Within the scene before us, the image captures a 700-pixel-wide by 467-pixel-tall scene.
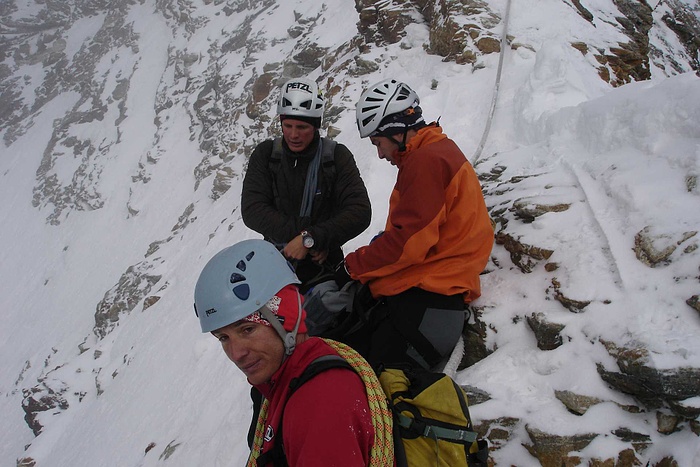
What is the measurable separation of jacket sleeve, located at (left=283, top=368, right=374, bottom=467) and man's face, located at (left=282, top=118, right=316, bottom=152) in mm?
2491

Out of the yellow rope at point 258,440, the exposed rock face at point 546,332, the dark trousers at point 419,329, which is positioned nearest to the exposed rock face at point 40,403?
the dark trousers at point 419,329

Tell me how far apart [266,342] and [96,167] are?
3869cm

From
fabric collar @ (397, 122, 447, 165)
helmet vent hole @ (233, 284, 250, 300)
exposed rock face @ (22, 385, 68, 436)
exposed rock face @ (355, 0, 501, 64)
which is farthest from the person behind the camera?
exposed rock face @ (22, 385, 68, 436)

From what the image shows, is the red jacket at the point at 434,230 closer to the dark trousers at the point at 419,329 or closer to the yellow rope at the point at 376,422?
the dark trousers at the point at 419,329

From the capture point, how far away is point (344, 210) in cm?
383

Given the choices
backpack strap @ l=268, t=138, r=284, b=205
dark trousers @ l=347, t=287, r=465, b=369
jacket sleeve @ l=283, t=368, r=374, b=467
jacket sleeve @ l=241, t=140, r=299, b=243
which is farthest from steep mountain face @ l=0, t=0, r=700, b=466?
backpack strap @ l=268, t=138, r=284, b=205

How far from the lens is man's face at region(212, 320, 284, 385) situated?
1948 mm

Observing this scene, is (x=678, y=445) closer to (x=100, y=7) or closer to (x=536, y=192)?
(x=536, y=192)

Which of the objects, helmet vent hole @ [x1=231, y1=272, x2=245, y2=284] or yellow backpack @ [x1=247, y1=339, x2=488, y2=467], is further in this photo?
helmet vent hole @ [x1=231, y1=272, x2=245, y2=284]

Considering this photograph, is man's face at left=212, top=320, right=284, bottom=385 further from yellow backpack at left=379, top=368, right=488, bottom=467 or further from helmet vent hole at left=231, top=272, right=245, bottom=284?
yellow backpack at left=379, top=368, right=488, bottom=467

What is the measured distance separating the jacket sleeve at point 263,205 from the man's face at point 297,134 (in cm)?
25

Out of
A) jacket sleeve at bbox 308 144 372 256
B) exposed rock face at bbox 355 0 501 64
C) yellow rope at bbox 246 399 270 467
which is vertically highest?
yellow rope at bbox 246 399 270 467

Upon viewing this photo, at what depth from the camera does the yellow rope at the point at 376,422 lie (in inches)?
67.3

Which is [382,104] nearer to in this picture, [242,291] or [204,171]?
[242,291]
